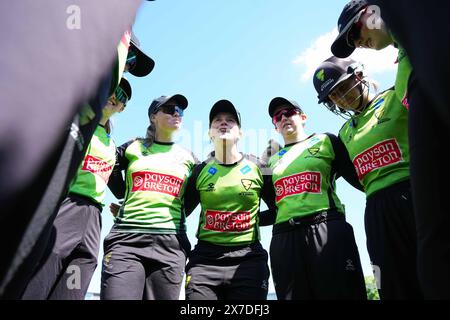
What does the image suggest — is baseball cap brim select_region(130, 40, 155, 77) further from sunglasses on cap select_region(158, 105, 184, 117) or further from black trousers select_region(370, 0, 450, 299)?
black trousers select_region(370, 0, 450, 299)

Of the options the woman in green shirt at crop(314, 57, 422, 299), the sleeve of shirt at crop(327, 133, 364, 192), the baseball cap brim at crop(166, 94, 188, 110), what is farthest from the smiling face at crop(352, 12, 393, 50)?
the baseball cap brim at crop(166, 94, 188, 110)

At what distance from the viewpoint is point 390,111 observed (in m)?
3.20

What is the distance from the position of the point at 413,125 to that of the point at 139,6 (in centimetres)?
95

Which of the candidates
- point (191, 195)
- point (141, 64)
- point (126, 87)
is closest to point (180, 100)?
point (126, 87)

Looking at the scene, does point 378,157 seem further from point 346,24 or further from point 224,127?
point 224,127

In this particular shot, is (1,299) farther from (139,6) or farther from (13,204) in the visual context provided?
(139,6)

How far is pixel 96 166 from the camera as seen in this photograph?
134 inches

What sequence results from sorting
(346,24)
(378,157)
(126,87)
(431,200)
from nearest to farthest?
(431,200) < (378,157) < (346,24) < (126,87)

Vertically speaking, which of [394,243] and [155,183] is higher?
[155,183]

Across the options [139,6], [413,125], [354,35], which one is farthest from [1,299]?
[354,35]

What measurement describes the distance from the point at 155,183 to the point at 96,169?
0.63 meters

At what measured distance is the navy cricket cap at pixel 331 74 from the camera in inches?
149

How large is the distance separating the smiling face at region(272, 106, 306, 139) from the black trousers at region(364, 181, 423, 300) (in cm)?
148

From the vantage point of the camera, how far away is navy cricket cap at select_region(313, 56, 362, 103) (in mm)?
3789
